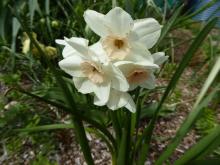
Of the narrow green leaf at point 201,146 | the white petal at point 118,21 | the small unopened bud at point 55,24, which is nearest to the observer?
the white petal at point 118,21

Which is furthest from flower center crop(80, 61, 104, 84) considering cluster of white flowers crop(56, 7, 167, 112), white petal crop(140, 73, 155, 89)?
white petal crop(140, 73, 155, 89)

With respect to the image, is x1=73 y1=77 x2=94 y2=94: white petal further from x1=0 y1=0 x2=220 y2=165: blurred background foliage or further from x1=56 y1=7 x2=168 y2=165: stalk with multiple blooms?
x1=0 y1=0 x2=220 y2=165: blurred background foliage

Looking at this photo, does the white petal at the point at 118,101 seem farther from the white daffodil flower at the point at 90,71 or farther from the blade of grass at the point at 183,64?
the blade of grass at the point at 183,64

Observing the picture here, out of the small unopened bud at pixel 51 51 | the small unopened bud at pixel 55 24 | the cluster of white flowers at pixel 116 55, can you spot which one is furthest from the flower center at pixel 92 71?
the small unopened bud at pixel 55 24

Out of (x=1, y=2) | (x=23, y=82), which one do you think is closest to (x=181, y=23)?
(x=23, y=82)

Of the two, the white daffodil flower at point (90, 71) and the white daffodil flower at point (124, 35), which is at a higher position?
the white daffodil flower at point (124, 35)
